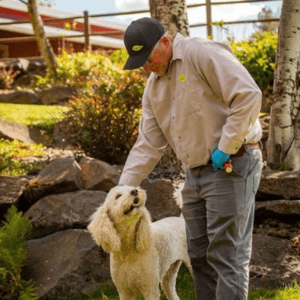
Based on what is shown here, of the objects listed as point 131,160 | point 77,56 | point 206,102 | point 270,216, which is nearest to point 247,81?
point 206,102

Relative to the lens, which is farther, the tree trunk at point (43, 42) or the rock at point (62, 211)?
the tree trunk at point (43, 42)

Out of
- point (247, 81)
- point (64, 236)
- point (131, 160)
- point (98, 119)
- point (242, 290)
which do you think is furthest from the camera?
point (98, 119)

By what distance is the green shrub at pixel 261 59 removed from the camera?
1255 centimetres

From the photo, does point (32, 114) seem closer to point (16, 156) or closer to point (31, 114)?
point (31, 114)

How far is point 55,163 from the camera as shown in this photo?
707 cm

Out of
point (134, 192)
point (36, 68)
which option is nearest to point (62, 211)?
point (134, 192)

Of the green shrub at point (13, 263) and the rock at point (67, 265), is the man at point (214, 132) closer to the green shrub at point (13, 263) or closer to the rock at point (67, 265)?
the rock at point (67, 265)

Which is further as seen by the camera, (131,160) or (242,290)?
(131,160)

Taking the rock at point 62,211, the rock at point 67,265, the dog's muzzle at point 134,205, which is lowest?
the rock at point 67,265

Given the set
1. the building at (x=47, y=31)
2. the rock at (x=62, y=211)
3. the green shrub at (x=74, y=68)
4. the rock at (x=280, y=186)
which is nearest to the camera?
the rock at (x=62, y=211)

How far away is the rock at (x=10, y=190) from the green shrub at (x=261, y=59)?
6992mm

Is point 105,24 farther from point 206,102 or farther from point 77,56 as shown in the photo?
point 206,102

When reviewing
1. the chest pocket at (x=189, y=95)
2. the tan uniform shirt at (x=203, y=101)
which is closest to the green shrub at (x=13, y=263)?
the tan uniform shirt at (x=203, y=101)

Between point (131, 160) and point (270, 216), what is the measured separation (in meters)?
2.94
